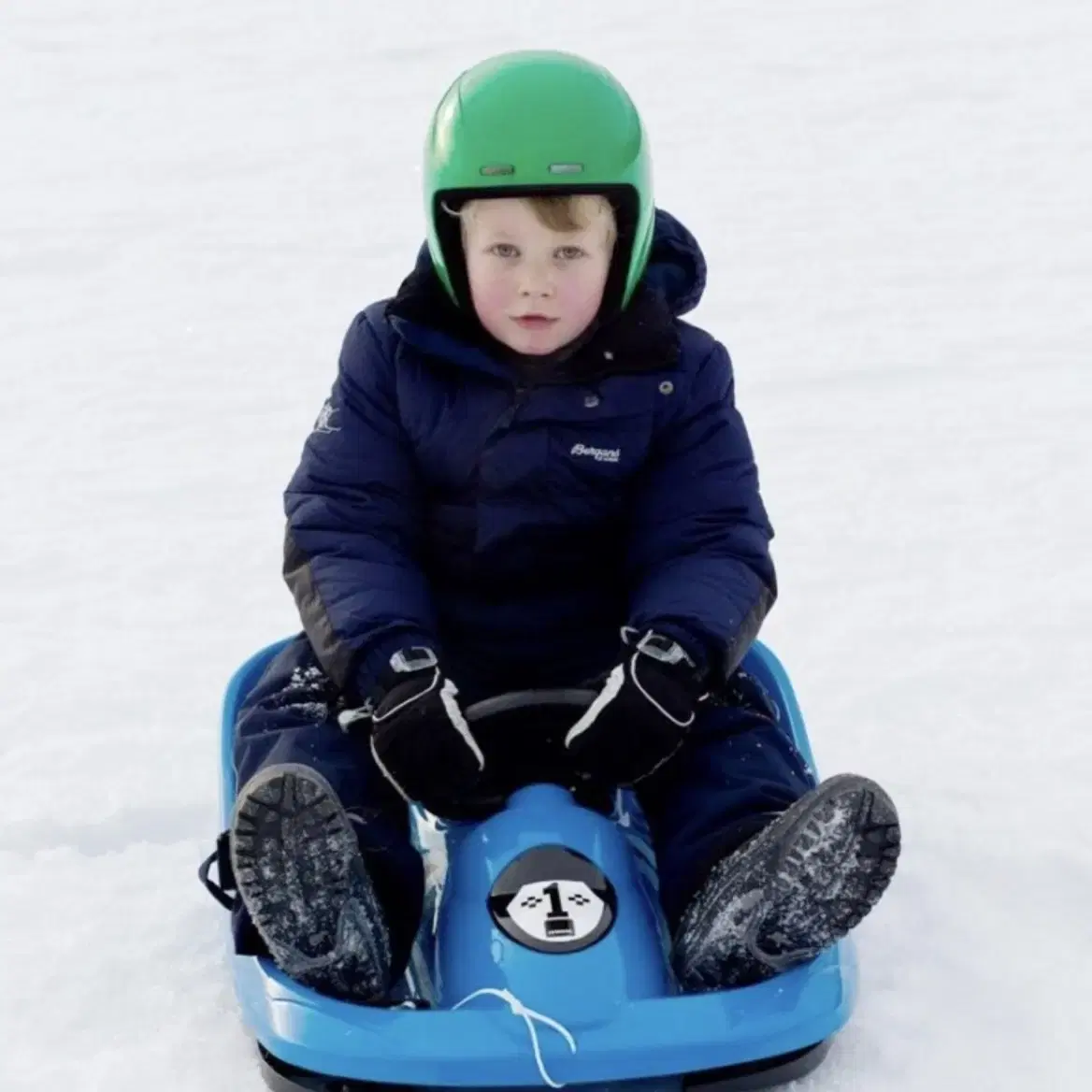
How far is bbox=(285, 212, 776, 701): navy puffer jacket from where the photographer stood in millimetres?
2201

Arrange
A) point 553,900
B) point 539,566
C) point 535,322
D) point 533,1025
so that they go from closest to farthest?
point 533,1025
point 553,900
point 535,322
point 539,566

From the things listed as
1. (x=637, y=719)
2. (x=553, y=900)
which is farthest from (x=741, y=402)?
(x=553, y=900)

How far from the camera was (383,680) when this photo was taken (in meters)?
2.05

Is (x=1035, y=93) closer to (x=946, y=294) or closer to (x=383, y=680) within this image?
(x=946, y=294)

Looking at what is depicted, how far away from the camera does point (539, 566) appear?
89.6 inches

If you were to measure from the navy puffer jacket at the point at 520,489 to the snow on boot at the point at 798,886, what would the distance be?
36 centimetres

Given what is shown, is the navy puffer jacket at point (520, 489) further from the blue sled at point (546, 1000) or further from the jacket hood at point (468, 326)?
the blue sled at point (546, 1000)

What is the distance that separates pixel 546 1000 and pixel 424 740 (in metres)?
0.31

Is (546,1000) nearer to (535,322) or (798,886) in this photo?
(798,886)

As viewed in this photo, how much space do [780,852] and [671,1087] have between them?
0.85ft

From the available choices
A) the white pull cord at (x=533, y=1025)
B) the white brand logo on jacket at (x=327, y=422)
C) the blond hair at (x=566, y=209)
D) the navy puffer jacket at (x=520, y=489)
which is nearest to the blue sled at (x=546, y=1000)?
the white pull cord at (x=533, y=1025)

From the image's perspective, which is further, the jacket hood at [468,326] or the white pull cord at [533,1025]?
the jacket hood at [468,326]

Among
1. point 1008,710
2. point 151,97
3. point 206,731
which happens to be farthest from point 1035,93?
point 206,731

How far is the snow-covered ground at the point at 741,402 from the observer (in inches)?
85.9
